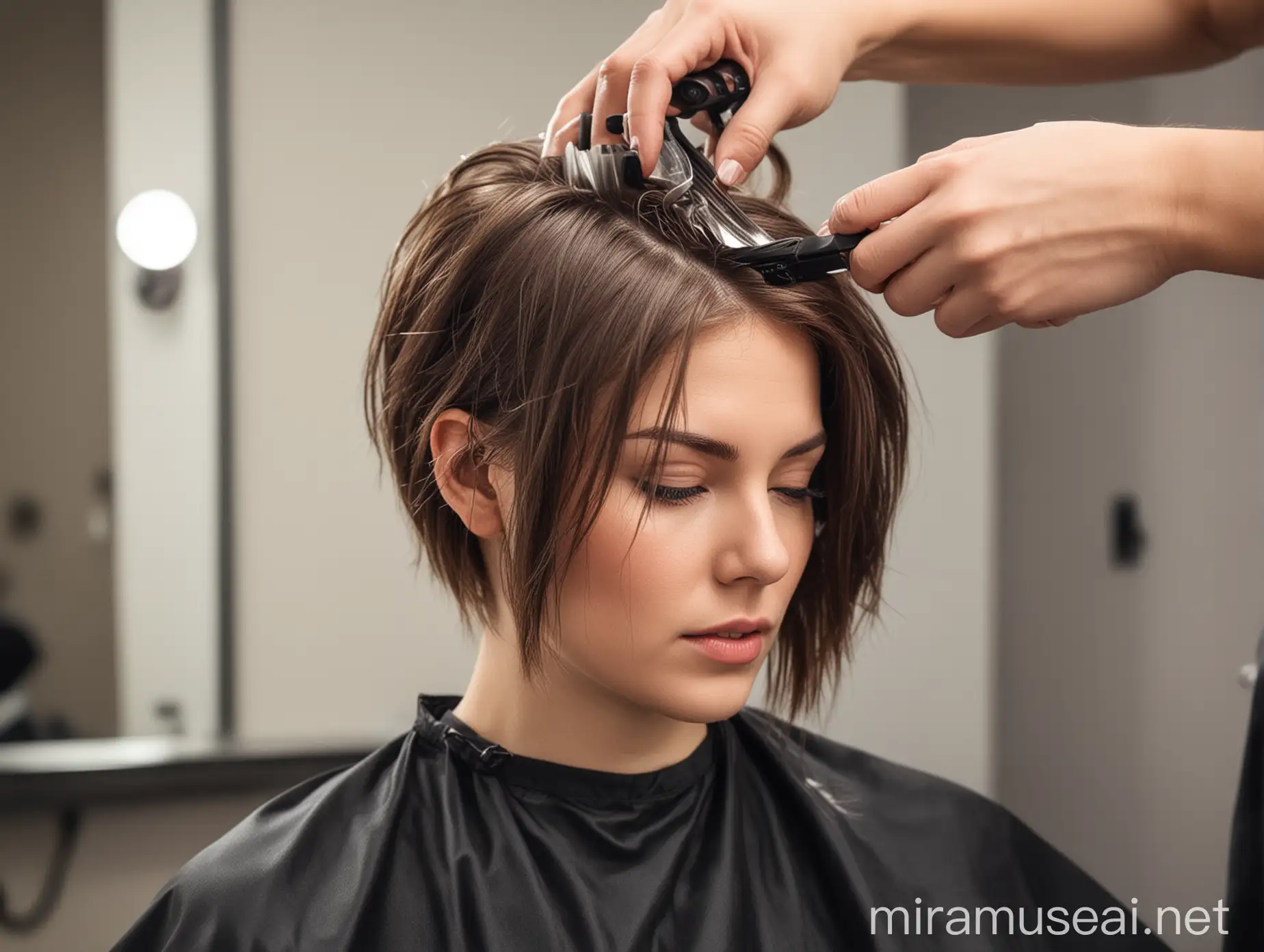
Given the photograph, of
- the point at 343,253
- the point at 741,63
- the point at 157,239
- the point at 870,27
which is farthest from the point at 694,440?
the point at 157,239

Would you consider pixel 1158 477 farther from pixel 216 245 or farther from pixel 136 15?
pixel 136 15

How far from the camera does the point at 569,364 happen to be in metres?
0.94

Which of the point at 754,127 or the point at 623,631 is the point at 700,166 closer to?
the point at 754,127

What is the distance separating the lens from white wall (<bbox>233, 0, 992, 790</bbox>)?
2.04 meters

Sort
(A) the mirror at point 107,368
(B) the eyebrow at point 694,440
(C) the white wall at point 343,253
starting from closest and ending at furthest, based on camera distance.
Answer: (B) the eyebrow at point 694,440 → (A) the mirror at point 107,368 → (C) the white wall at point 343,253

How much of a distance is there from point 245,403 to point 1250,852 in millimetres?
1766

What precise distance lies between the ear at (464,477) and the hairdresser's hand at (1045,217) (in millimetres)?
438

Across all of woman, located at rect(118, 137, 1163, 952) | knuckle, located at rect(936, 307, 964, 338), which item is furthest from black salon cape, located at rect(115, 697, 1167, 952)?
knuckle, located at rect(936, 307, 964, 338)

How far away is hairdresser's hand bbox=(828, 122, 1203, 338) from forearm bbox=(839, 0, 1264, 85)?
36cm

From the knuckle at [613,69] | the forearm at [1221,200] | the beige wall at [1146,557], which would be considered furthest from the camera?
the beige wall at [1146,557]

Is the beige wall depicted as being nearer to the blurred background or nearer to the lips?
the blurred background

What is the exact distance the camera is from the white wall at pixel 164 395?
6.45ft

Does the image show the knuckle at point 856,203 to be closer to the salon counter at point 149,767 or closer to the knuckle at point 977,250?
the knuckle at point 977,250

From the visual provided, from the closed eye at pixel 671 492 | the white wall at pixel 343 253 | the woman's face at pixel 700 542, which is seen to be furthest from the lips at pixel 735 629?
the white wall at pixel 343 253
